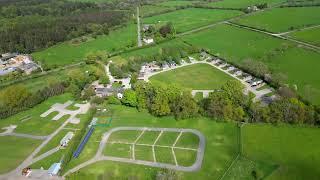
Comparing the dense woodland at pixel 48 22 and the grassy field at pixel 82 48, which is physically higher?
the dense woodland at pixel 48 22

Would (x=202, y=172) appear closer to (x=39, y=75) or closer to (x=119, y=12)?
(x=39, y=75)

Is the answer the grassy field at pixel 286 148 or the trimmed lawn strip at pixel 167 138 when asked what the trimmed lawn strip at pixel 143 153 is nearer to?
the trimmed lawn strip at pixel 167 138

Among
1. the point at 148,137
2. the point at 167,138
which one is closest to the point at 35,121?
the point at 148,137

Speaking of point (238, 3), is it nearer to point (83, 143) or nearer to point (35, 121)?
point (35, 121)

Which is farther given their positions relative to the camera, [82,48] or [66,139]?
Result: [82,48]

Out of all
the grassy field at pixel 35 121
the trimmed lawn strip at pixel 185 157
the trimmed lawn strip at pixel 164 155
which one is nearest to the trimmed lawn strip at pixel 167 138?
the trimmed lawn strip at pixel 164 155

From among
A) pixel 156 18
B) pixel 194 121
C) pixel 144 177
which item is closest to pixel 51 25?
pixel 156 18
